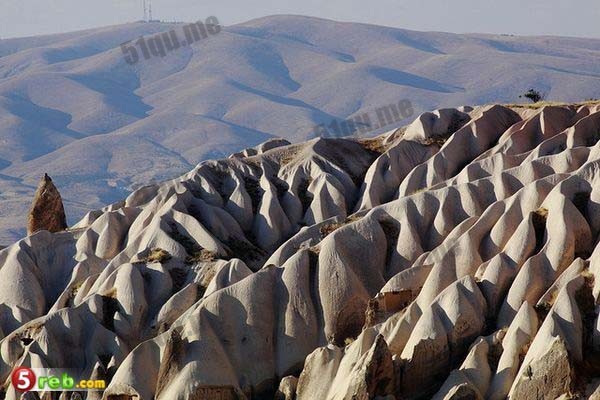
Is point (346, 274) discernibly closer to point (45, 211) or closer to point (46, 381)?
point (46, 381)


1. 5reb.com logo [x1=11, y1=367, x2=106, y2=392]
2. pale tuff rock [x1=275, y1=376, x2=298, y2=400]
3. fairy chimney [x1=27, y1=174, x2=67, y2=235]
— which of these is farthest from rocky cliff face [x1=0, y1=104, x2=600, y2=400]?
fairy chimney [x1=27, y1=174, x2=67, y2=235]

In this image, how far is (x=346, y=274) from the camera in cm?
5153

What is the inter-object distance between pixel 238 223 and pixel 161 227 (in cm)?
364

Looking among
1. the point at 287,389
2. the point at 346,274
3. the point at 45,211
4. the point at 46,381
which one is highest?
the point at 346,274

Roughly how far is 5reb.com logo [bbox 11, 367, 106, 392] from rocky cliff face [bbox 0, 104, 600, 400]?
1.67ft

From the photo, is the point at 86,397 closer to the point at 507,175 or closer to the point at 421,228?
the point at 421,228

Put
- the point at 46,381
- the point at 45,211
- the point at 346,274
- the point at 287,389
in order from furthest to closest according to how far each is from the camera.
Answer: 1. the point at 45,211
2. the point at 346,274
3. the point at 46,381
4. the point at 287,389

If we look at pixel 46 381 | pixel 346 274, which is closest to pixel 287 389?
pixel 346 274

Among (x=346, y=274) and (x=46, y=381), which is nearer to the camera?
(x=46, y=381)

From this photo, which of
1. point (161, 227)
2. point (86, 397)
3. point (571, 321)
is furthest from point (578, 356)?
point (161, 227)

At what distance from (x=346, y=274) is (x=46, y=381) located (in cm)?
994

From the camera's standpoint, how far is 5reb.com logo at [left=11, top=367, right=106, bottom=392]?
50438 mm

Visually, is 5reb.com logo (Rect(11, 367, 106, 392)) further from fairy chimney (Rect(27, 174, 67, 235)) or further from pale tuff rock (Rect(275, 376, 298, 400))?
fairy chimney (Rect(27, 174, 67, 235))

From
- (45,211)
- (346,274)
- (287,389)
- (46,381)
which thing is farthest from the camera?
(45,211)
